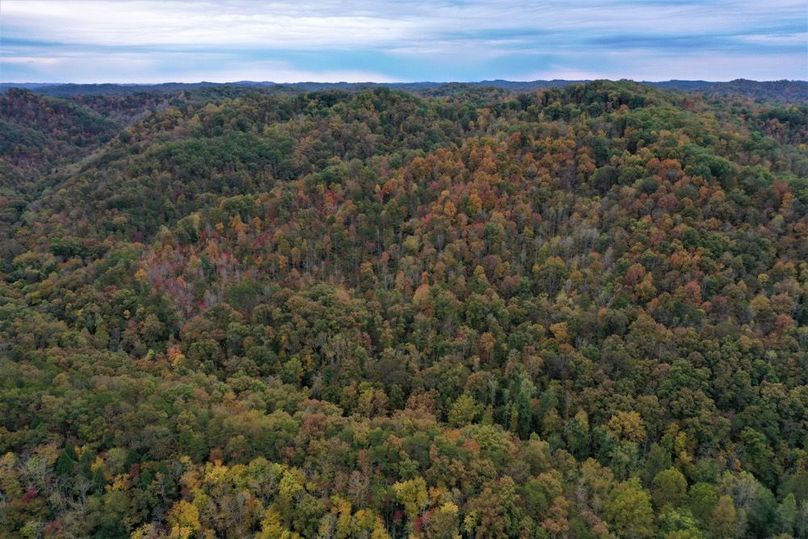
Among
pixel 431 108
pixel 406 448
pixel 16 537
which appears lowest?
pixel 16 537

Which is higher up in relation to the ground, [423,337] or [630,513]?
[423,337]

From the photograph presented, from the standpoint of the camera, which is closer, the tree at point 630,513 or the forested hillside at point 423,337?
the tree at point 630,513

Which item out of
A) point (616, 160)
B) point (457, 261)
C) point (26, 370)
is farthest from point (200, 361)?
point (616, 160)

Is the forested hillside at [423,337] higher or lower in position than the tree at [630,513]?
higher

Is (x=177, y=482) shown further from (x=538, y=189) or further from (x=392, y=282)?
(x=538, y=189)

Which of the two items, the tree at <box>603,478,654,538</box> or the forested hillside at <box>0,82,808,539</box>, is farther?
the forested hillside at <box>0,82,808,539</box>

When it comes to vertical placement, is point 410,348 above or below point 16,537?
above

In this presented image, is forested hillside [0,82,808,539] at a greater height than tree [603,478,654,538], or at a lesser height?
greater

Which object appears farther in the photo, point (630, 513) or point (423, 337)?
point (423, 337)
